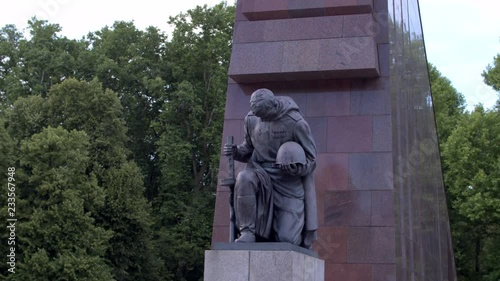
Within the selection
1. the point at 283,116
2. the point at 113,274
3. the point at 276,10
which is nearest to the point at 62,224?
the point at 113,274

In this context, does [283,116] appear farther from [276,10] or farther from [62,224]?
[62,224]

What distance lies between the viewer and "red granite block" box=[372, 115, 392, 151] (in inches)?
539

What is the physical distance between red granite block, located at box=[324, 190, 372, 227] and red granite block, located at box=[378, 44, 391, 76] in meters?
2.19

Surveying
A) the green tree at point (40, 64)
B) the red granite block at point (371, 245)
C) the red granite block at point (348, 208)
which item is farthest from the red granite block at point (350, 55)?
the green tree at point (40, 64)

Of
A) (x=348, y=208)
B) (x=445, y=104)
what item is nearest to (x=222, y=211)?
(x=348, y=208)

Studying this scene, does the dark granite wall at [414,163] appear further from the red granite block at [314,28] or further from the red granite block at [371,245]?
the red granite block at [314,28]

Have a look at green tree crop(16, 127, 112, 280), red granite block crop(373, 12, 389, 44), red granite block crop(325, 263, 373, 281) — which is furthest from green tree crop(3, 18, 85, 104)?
red granite block crop(325, 263, 373, 281)

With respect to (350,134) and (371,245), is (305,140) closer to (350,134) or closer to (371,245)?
(371,245)

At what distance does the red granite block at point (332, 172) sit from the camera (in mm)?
13703

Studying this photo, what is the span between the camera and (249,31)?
49.0ft

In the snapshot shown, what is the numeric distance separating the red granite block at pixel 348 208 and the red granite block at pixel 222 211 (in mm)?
1709

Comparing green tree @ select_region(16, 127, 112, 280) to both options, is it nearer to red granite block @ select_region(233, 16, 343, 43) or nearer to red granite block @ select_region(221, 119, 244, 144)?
red granite block @ select_region(221, 119, 244, 144)

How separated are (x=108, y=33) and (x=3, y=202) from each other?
13.7 metres

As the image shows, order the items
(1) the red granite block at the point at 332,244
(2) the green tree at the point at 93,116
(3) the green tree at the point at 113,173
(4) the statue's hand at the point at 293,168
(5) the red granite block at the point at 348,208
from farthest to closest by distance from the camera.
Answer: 1. (2) the green tree at the point at 93,116
2. (3) the green tree at the point at 113,173
3. (5) the red granite block at the point at 348,208
4. (1) the red granite block at the point at 332,244
5. (4) the statue's hand at the point at 293,168
